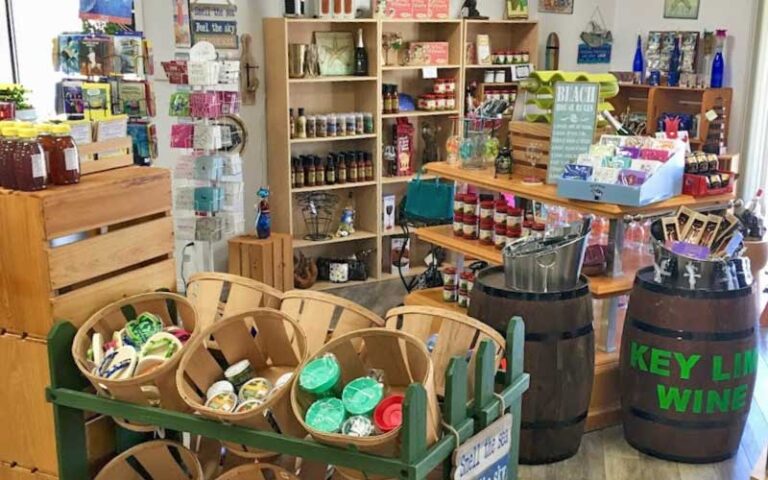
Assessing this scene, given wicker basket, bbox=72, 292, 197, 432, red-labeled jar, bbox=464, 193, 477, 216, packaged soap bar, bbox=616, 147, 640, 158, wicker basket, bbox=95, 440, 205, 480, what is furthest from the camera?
red-labeled jar, bbox=464, 193, 477, 216

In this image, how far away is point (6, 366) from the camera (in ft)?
6.99

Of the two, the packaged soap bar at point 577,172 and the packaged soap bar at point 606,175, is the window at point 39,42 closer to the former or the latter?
the packaged soap bar at point 577,172

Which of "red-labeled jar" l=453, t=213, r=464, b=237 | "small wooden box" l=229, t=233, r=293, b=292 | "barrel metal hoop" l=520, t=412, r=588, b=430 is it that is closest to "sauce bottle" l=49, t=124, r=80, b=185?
"barrel metal hoop" l=520, t=412, r=588, b=430

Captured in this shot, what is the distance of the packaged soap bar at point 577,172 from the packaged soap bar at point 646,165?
174mm

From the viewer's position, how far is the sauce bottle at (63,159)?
2.08 metres

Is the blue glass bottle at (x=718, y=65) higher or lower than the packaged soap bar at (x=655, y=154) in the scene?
higher

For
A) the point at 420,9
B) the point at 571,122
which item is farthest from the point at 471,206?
the point at 420,9

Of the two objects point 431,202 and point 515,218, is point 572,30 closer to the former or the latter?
point 431,202

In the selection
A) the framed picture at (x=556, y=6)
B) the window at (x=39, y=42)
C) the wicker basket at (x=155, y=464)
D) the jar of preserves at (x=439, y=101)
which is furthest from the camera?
the framed picture at (x=556, y=6)

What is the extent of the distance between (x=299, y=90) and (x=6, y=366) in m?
4.20

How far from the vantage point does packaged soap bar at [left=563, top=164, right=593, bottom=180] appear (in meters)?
3.45

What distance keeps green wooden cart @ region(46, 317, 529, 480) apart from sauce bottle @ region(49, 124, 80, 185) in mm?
362

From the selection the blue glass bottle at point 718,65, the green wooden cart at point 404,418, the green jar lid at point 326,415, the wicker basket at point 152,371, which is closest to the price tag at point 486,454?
the green wooden cart at point 404,418

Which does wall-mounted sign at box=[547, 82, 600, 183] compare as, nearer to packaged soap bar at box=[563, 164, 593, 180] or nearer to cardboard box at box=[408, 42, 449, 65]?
packaged soap bar at box=[563, 164, 593, 180]
